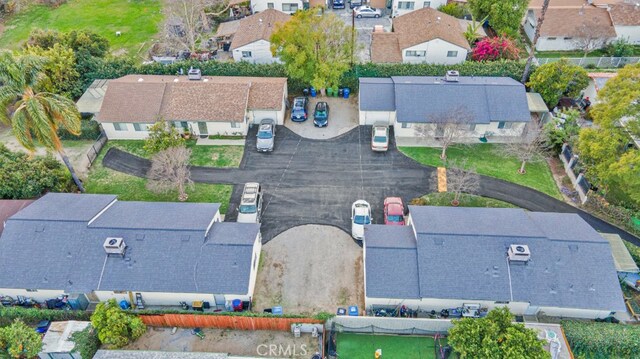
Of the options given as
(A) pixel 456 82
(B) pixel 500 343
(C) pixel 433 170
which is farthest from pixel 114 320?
(A) pixel 456 82

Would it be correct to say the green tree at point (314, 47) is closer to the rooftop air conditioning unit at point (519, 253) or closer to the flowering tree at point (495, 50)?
the flowering tree at point (495, 50)

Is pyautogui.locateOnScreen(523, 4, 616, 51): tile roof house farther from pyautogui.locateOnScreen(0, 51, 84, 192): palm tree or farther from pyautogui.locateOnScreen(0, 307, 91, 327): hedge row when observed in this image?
pyautogui.locateOnScreen(0, 307, 91, 327): hedge row

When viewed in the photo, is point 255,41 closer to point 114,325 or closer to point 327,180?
point 327,180

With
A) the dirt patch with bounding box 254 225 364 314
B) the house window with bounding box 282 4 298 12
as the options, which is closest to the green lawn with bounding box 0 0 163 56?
the house window with bounding box 282 4 298 12

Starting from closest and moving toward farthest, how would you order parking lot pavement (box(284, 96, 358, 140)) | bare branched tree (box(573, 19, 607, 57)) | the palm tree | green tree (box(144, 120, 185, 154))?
the palm tree < green tree (box(144, 120, 185, 154)) < parking lot pavement (box(284, 96, 358, 140)) < bare branched tree (box(573, 19, 607, 57))

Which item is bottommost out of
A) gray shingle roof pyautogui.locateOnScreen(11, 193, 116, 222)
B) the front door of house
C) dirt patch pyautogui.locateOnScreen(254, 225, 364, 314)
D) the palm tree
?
dirt patch pyautogui.locateOnScreen(254, 225, 364, 314)

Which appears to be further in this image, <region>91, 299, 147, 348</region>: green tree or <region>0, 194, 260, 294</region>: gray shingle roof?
<region>0, 194, 260, 294</region>: gray shingle roof
